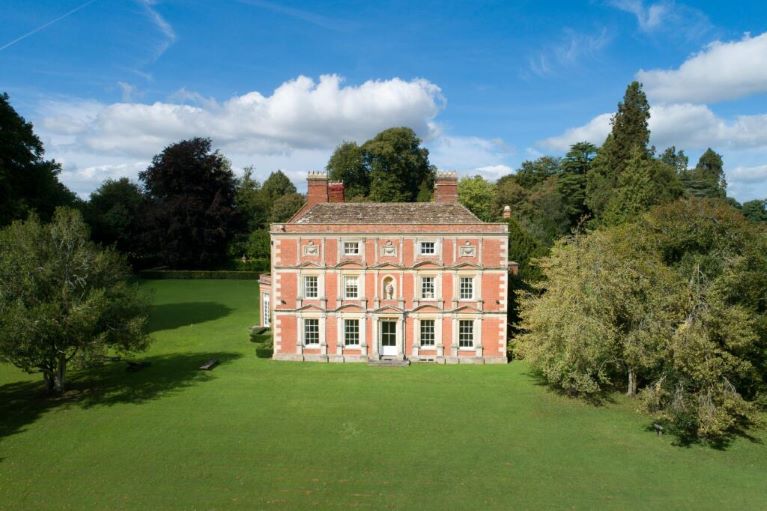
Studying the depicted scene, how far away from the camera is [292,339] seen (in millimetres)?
31609

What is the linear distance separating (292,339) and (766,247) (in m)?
25.2

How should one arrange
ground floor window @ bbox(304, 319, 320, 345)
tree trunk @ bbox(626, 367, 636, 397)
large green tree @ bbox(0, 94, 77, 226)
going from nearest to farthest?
tree trunk @ bbox(626, 367, 636, 397), ground floor window @ bbox(304, 319, 320, 345), large green tree @ bbox(0, 94, 77, 226)

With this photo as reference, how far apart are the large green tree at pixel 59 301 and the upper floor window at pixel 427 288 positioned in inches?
623

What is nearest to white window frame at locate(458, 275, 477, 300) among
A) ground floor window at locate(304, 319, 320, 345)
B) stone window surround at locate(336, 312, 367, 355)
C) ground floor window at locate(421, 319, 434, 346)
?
ground floor window at locate(421, 319, 434, 346)

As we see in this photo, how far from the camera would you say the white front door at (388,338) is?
31.5 metres

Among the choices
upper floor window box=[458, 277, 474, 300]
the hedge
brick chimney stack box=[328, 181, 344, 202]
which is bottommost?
the hedge

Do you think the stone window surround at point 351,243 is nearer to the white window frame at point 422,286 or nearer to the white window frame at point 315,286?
the white window frame at point 315,286

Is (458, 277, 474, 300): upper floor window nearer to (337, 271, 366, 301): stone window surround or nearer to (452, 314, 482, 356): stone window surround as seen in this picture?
(452, 314, 482, 356): stone window surround

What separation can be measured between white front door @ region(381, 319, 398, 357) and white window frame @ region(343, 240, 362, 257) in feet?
15.3

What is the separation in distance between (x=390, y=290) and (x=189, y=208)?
133 ft

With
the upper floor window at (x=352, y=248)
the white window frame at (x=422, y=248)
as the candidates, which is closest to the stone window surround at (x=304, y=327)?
the upper floor window at (x=352, y=248)

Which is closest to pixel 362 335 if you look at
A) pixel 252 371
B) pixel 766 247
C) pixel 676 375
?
pixel 252 371

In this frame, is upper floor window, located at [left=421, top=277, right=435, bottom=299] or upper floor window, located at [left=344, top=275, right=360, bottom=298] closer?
upper floor window, located at [left=421, top=277, right=435, bottom=299]

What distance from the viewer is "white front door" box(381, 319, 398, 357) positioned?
3150 cm
